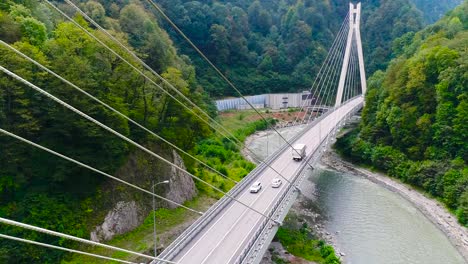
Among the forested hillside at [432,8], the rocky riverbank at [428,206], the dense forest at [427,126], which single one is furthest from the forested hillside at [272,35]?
the rocky riverbank at [428,206]

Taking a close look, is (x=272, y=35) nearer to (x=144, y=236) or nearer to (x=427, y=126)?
(x=427, y=126)

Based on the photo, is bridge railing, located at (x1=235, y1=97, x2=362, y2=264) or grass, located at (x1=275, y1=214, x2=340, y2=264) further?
grass, located at (x1=275, y1=214, x2=340, y2=264)

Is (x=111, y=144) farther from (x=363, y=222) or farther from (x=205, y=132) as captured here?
(x=363, y=222)

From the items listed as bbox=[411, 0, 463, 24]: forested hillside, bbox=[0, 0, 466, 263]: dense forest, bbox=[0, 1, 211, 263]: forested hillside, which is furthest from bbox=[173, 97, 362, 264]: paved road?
bbox=[411, 0, 463, 24]: forested hillside

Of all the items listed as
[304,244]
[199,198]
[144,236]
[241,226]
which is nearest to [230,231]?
[241,226]

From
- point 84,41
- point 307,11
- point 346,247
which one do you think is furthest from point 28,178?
point 307,11

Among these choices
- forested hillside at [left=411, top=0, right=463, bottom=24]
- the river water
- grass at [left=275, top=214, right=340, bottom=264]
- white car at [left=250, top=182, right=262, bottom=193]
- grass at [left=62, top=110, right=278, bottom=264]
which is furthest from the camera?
forested hillside at [left=411, top=0, right=463, bottom=24]

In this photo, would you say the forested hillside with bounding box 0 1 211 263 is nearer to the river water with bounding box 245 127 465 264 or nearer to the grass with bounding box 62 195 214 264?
the grass with bounding box 62 195 214 264

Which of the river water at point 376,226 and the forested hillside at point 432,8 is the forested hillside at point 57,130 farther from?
the forested hillside at point 432,8
